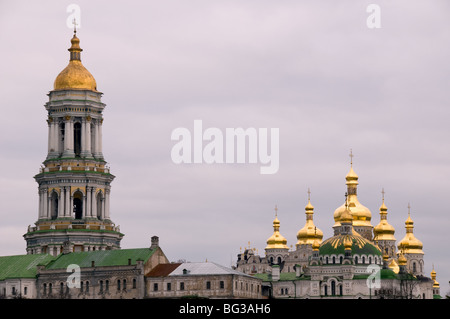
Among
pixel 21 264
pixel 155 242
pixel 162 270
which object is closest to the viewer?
pixel 162 270

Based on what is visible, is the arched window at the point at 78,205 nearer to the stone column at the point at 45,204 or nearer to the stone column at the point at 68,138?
the stone column at the point at 45,204

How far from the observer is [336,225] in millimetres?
191875

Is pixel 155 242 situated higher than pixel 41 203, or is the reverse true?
pixel 41 203

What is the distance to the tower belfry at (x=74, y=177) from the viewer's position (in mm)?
160125

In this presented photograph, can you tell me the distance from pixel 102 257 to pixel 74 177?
12.9 m

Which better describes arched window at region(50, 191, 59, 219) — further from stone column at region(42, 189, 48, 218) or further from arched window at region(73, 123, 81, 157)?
arched window at region(73, 123, 81, 157)

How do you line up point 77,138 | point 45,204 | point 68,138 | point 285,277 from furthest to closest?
point 285,277 < point 77,138 < point 68,138 < point 45,204

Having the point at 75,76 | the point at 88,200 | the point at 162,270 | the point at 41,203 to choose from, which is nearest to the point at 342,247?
the point at 162,270

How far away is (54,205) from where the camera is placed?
162 metres

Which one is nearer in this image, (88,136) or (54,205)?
(54,205)

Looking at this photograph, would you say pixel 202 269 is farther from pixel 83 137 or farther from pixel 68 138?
pixel 68 138

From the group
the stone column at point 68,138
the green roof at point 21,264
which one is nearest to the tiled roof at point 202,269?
the green roof at point 21,264

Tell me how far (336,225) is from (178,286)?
51.5m
